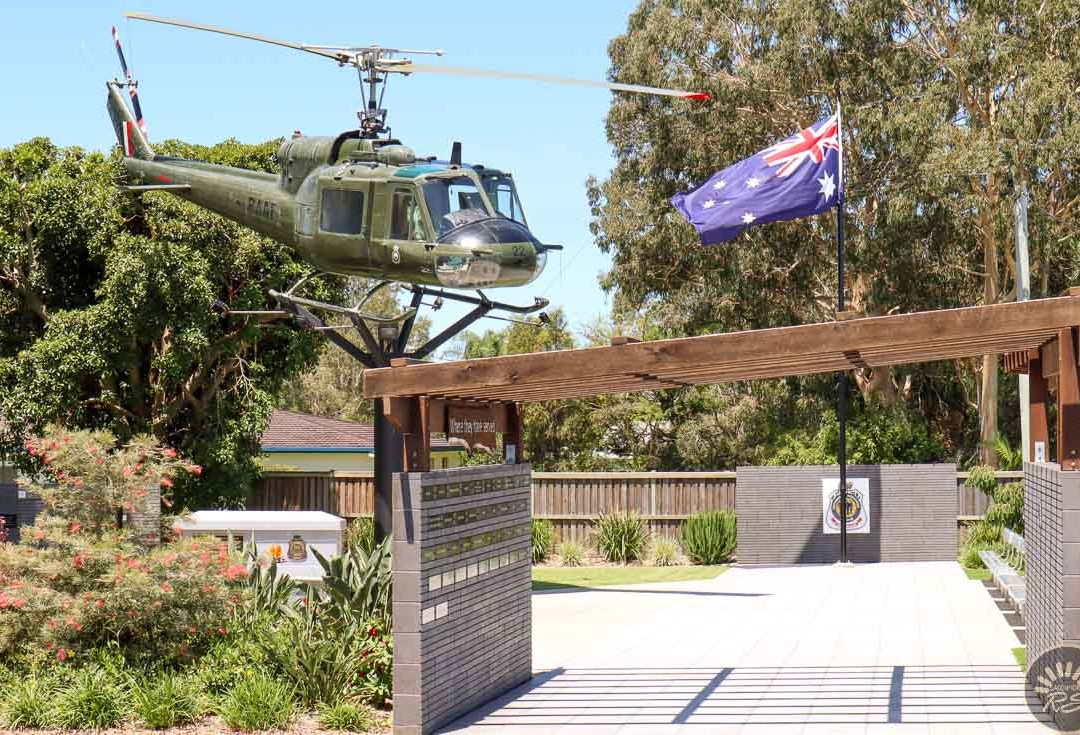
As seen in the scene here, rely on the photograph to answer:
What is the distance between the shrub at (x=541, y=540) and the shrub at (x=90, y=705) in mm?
16336

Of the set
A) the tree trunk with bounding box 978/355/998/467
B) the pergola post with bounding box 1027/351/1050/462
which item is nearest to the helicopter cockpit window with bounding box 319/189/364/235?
the pergola post with bounding box 1027/351/1050/462

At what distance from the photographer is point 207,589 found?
11633 millimetres

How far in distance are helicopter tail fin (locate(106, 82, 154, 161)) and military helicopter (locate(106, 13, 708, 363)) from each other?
15.6 ft

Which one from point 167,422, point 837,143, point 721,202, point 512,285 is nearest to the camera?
point 512,285

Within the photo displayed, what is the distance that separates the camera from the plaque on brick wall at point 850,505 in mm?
25250

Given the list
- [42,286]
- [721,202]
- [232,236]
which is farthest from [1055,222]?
[42,286]

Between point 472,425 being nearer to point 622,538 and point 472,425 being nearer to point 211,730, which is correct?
point 211,730

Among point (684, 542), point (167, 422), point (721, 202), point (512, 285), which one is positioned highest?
point (721, 202)

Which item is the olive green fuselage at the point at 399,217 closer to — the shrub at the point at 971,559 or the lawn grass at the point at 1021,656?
the lawn grass at the point at 1021,656

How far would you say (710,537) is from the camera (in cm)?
2644

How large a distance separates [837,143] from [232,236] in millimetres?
12666

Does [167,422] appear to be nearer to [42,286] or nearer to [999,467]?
[42,286]

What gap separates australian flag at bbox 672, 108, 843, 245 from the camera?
21125mm

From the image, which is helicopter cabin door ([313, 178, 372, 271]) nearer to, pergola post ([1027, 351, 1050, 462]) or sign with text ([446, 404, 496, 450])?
sign with text ([446, 404, 496, 450])
